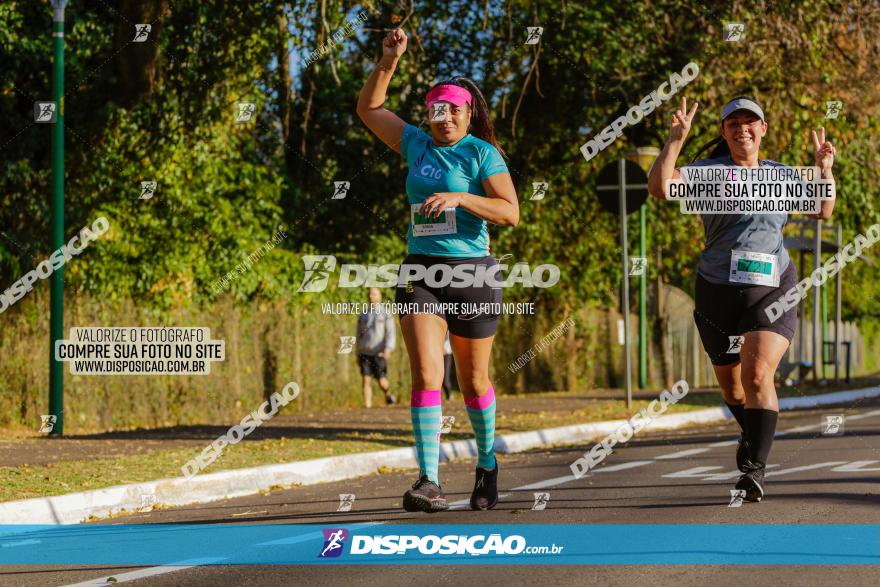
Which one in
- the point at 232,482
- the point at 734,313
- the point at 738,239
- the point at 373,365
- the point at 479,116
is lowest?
the point at 232,482

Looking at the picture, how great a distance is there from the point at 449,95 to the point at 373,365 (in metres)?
12.3

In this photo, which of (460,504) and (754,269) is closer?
(754,269)

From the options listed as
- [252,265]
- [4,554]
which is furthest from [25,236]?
[4,554]

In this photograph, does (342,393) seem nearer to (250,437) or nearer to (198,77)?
(198,77)

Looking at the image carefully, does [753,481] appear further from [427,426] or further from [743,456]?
[427,426]

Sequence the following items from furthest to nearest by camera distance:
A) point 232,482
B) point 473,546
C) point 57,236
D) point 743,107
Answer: point 57,236 → point 232,482 → point 743,107 → point 473,546

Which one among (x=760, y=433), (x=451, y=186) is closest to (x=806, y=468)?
(x=760, y=433)

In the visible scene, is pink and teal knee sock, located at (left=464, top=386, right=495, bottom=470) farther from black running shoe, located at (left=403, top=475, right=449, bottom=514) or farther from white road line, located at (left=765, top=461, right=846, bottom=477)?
white road line, located at (left=765, top=461, right=846, bottom=477)

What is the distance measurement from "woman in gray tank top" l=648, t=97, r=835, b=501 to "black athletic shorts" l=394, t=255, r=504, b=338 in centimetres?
119

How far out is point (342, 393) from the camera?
19.8m

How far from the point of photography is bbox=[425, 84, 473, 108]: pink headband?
6.97m

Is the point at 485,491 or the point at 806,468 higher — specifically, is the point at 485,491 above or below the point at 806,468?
above

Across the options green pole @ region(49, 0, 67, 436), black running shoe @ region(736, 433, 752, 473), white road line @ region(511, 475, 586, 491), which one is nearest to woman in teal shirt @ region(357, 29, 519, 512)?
black running shoe @ region(736, 433, 752, 473)

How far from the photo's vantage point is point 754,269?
722 centimetres
